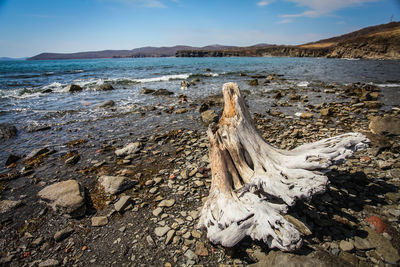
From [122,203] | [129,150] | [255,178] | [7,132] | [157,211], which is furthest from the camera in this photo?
[7,132]

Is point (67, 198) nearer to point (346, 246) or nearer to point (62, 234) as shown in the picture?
point (62, 234)

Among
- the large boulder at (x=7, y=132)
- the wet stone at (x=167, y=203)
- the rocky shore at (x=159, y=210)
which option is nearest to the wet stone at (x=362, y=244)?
the rocky shore at (x=159, y=210)

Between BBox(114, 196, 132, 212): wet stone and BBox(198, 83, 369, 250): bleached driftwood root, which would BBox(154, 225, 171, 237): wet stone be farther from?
BBox(114, 196, 132, 212): wet stone

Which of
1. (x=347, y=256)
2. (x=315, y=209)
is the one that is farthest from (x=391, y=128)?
(x=347, y=256)

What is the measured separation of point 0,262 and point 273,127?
867 centimetres

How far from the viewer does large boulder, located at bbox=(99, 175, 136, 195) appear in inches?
179

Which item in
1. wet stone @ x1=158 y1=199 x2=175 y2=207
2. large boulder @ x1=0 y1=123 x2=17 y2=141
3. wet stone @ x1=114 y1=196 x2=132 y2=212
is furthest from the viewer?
large boulder @ x1=0 y1=123 x2=17 y2=141

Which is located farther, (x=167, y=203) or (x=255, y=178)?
(x=167, y=203)

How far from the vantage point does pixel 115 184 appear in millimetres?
4656

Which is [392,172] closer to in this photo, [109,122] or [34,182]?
[34,182]

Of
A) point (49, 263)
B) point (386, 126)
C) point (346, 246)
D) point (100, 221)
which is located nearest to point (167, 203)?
point (100, 221)

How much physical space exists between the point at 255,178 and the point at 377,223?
215 cm

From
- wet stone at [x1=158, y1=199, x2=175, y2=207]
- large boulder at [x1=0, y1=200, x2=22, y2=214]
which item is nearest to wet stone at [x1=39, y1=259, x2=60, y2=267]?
wet stone at [x1=158, y1=199, x2=175, y2=207]

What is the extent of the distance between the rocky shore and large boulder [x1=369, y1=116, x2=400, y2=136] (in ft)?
0.09
